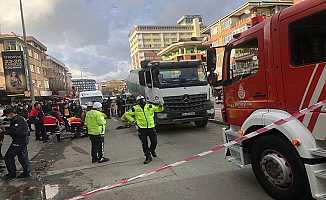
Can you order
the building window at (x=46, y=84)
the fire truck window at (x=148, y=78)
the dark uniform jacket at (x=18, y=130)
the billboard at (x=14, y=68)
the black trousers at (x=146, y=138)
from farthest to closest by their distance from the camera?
the building window at (x=46, y=84)
the billboard at (x=14, y=68)
the fire truck window at (x=148, y=78)
the black trousers at (x=146, y=138)
the dark uniform jacket at (x=18, y=130)

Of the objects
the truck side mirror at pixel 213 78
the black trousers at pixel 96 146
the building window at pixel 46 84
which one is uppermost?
the building window at pixel 46 84

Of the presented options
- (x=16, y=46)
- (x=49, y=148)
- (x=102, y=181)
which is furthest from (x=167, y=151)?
(x=16, y=46)

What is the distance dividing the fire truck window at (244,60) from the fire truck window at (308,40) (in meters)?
0.83

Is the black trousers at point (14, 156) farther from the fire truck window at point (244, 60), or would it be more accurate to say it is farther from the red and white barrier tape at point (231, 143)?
the fire truck window at point (244, 60)

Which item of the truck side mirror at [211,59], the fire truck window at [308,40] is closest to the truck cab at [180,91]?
the truck side mirror at [211,59]

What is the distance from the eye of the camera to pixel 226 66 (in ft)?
21.9

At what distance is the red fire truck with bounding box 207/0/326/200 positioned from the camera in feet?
14.5

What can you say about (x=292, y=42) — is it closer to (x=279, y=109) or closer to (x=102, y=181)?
(x=279, y=109)

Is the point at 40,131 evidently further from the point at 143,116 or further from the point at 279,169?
the point at 279,169

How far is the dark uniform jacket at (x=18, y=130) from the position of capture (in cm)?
795

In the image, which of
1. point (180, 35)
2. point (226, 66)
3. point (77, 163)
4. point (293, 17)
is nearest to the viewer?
point (293, 17)

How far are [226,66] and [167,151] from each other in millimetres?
4143

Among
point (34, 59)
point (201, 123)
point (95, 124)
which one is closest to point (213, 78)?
point (95, 124)

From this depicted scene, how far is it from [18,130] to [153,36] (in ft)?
443
